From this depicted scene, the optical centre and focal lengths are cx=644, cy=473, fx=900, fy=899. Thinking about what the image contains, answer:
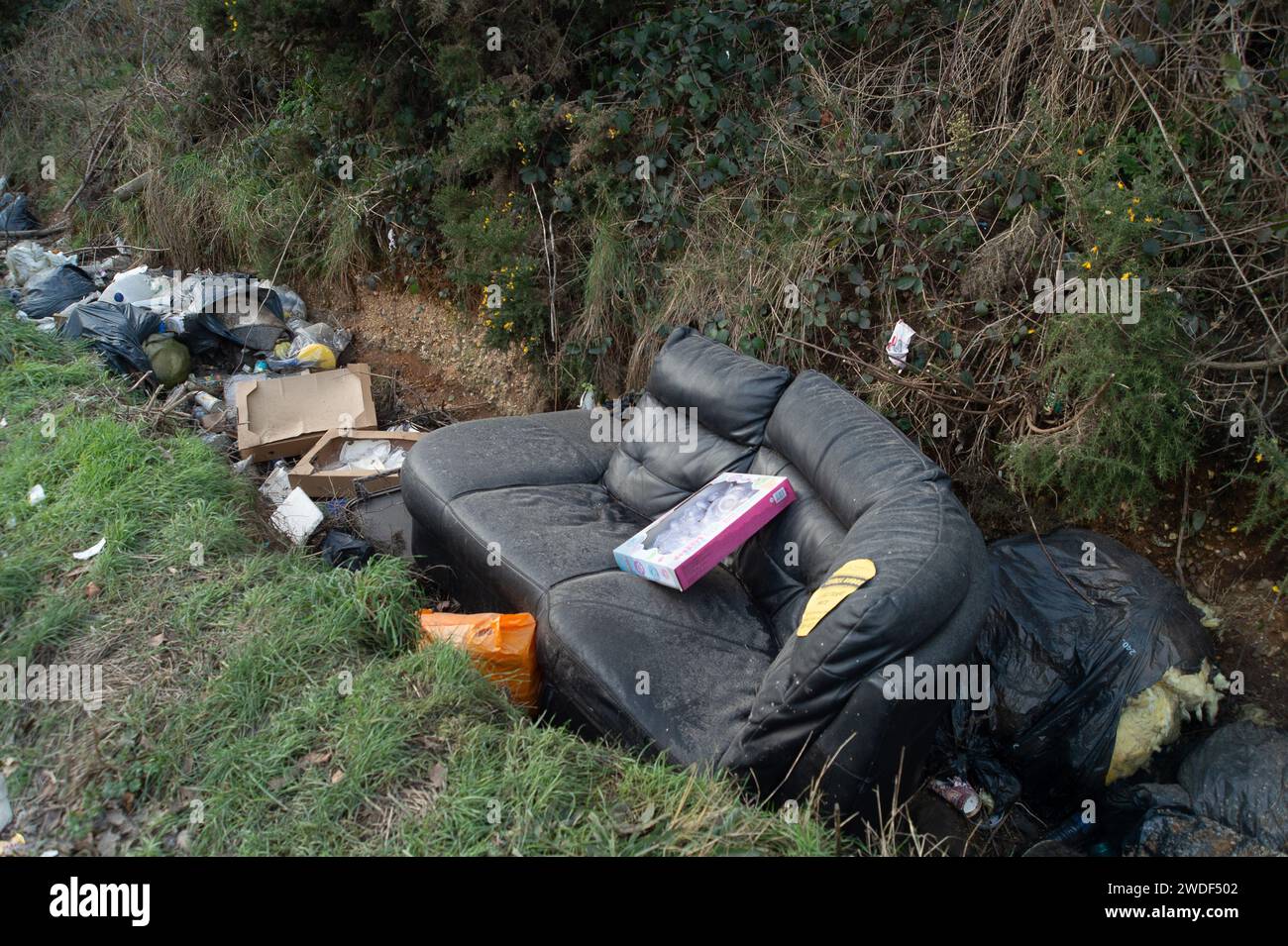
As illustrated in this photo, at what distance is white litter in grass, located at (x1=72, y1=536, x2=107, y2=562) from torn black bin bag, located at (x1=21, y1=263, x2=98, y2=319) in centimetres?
334

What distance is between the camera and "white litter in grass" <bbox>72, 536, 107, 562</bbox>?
341 cm

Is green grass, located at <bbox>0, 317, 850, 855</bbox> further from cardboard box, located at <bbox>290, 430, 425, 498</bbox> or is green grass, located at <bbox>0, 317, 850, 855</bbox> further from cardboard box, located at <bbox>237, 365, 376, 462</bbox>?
cardboard box, located at <bbox>237, 365, 376, 462</bbox>

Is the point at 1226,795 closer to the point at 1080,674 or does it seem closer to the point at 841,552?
the point at 1080,674

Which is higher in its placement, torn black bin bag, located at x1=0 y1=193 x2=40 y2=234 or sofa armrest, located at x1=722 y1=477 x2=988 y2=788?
torn black bin bag, located at x1=0 y1=193 x2=40 y2=234

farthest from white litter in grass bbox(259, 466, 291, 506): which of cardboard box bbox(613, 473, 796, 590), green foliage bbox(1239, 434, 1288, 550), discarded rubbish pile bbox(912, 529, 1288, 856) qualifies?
green foliage bbox(1239, 434, 1288, 550)

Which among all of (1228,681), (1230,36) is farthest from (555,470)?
(1230,36)

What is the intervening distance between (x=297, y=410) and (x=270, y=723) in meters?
2.82

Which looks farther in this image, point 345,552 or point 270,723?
point 345,552

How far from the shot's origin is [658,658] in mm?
2832

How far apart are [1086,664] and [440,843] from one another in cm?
223

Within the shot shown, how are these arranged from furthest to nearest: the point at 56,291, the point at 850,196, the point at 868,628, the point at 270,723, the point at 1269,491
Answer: the point at 56,291
the point at 850,196
the point at 1269,491
the point at 270,723
the point at 868,628

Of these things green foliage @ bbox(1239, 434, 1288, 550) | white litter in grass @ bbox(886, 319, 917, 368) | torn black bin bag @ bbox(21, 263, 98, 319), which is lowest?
torn black bin bag @ bbox(21, 263, 98, 319)

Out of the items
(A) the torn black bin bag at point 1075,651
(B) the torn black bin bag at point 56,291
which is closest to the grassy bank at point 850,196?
(A) the torn black bin bag at point 1075,651

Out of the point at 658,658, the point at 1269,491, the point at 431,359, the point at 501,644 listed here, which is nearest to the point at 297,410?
the point at 431,359
